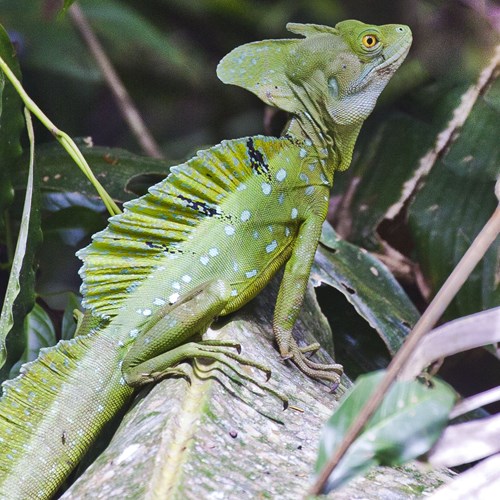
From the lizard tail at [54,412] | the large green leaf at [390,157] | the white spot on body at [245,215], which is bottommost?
the lizard tail at [54,412]

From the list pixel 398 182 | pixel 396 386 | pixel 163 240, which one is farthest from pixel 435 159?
pixel 396 386

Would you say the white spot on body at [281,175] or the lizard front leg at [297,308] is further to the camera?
the white spot on body at [281,175]

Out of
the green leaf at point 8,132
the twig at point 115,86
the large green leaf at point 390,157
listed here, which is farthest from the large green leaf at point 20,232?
the large green leaf at point 390,157

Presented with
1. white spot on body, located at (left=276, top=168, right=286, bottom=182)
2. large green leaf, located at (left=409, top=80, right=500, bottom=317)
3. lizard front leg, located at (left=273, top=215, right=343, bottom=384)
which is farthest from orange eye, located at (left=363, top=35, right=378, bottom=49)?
large green leaf, located at (left=409, top=80, right=500, bottom=317)

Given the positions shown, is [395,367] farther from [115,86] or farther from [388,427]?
[115,86]

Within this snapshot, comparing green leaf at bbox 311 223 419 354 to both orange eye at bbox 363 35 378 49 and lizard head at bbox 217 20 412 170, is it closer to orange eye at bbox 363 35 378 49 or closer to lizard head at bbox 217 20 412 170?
lizard head at bbox 217 20 412 170

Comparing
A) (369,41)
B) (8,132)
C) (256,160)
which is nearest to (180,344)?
(256,160)

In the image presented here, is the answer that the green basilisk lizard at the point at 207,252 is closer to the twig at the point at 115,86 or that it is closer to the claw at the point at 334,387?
the claw at the point at 334,387

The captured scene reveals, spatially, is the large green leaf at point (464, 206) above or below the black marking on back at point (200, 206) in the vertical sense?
above

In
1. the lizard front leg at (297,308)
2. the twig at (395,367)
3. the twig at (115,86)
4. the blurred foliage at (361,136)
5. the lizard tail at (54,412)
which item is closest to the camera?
the twig at (395,367)

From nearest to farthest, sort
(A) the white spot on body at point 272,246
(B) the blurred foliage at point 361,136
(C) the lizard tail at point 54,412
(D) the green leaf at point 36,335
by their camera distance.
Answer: (C) the lizard tail at point 54,412 → (A) the white spot on body at point 272,246 → (D) the green leaf at point 36,335 → (B) the blurred foliage at point 361,136
